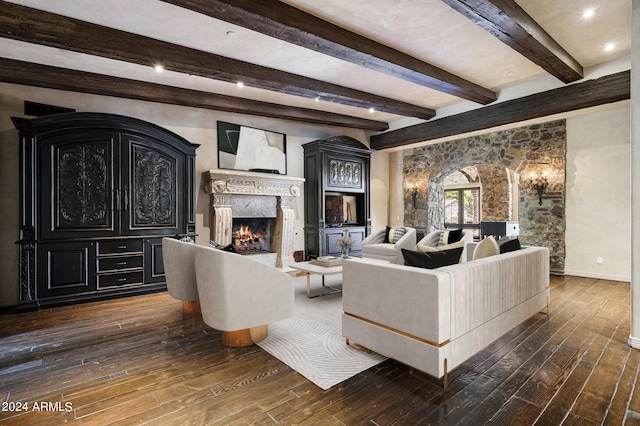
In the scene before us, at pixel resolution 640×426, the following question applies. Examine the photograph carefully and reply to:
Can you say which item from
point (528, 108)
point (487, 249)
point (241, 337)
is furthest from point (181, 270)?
point (528, 108)

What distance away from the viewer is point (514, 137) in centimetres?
628

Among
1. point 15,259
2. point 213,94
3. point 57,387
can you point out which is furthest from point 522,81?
point 15,259

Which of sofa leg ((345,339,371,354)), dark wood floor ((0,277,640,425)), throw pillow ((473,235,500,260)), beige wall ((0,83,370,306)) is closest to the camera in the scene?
dark wood floor ((0,277,640,425))

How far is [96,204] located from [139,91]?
1.74 m

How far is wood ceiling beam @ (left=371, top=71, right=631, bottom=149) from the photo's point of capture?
428 centimetres

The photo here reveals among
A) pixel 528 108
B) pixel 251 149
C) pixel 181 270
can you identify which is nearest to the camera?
pixel 181 270

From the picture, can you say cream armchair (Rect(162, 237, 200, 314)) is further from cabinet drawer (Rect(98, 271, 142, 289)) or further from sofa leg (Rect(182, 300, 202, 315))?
cabinet drawer (Rect(98, 271, 142, 289))

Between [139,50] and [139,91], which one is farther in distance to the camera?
[139,91]

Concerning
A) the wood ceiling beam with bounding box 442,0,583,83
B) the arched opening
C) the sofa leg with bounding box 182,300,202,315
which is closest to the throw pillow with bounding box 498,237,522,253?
the wood ceiling beam with bounding box 442,0,583,83

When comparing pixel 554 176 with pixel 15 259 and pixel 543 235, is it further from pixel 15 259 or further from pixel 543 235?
pixel 15 259

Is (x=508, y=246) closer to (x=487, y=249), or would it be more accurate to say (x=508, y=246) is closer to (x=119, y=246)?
(x=487, y=249)

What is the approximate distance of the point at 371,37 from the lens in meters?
3.54

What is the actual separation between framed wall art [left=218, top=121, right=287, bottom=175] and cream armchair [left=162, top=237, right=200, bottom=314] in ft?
8.41

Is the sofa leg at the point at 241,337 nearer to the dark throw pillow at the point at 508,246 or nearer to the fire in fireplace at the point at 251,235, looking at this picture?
the dark throw pillow at the point at 508,246
